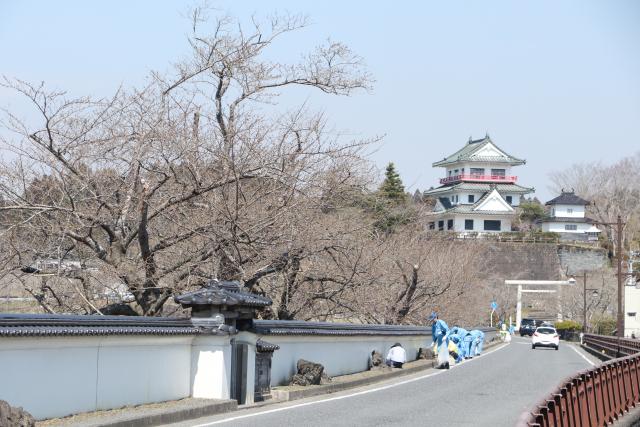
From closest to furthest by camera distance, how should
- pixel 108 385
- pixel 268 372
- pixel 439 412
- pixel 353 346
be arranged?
pixel 108 385 → pixel 439 412 → pixel 268 372 → pixel 353 346

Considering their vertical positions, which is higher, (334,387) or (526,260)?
(526,260)

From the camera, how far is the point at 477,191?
11988cm

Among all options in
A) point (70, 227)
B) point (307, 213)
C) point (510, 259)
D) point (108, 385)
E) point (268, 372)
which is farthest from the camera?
point (510, 259)

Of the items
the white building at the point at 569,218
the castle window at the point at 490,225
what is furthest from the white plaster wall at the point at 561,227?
the castle window at the point at 490,225

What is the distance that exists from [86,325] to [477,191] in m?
111

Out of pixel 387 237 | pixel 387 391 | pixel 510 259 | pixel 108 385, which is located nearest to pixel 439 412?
pixel 387 391

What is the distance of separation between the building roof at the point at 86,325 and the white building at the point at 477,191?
A: 10024 centimetres

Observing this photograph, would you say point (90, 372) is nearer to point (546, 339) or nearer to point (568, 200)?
point (546, 339)

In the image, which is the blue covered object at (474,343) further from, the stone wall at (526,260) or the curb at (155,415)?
the stone wall at (526,260)

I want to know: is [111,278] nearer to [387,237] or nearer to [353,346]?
[353,346]

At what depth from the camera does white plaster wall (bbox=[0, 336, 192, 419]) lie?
10.3 metres

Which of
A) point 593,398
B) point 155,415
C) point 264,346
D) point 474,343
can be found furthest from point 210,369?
point 474,343

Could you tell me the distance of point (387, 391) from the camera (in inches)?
742

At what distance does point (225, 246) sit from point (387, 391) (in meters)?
4.36
